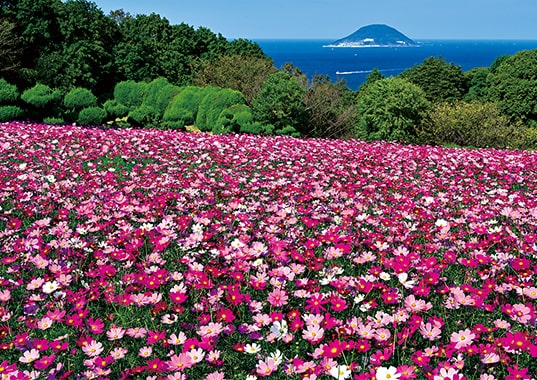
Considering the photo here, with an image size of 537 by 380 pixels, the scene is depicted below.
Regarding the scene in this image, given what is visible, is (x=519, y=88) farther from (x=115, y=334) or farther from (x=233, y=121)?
(x=115, y=334)

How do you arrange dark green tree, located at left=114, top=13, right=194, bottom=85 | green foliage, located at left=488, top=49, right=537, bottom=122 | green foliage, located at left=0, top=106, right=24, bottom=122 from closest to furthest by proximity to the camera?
green foliage, located at left=0, top=106, right=24, bottom=122
green foliage, located at left=488, top=49, right=537, bottom=122
dark green tree, located at left=114, top=13, right=194, bottom=85

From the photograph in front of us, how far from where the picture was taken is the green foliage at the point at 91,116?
1594 centimetres

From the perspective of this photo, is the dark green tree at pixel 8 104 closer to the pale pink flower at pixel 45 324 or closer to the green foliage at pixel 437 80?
the pale pink flower at pixel 45 324

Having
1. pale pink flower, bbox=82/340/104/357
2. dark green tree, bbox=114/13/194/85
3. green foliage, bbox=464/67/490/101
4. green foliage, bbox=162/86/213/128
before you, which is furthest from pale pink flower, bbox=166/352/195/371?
green foliage, bbox=464/67/490/101

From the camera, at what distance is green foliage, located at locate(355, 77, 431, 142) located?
690 inches

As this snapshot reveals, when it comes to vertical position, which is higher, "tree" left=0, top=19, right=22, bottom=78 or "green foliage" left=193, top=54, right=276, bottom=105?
"tree" left=0, top=19, right=22, bottom=78

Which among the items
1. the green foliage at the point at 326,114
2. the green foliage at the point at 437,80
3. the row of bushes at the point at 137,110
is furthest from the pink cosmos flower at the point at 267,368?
the green foliage at the point at 437,80

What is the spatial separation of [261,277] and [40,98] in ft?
50.4

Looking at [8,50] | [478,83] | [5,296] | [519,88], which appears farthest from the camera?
[478,83]

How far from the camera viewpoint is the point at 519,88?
29.4 meters

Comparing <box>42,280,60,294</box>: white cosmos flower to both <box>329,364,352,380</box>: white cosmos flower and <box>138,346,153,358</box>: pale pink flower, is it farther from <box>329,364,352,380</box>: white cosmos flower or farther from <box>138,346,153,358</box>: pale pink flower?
<box>329,364,352,380</box>: white cosmos flower

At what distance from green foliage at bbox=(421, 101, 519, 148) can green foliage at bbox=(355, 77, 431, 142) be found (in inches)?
34.1

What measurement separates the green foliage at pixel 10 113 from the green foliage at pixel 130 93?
7.21 meters

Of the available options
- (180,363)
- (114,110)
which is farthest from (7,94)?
(180,363)
